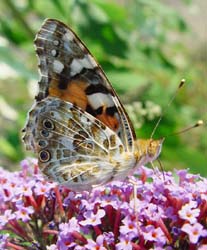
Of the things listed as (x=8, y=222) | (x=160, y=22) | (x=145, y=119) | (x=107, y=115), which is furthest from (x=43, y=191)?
(x=160, y=22)

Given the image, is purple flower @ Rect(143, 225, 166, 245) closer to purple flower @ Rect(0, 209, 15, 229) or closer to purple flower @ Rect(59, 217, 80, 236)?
purple flower @ Rect(59, 217, 80, 236)

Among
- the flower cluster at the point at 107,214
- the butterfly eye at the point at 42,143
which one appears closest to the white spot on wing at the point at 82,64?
the butterfly eye at the point at 42,143

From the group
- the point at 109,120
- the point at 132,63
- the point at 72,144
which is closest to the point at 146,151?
the point at 109,120

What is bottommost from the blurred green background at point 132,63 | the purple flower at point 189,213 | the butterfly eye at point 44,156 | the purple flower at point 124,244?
the purple flower at point 124,244

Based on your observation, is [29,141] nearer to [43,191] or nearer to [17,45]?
[43,191]

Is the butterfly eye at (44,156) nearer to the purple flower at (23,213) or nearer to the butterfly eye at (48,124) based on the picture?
the butterfly eye at (48,124)

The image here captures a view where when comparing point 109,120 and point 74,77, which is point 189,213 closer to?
point 109,120

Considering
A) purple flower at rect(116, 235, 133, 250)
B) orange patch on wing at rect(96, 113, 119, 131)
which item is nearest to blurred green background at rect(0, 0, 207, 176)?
orange patch on wing at rect(96, 113, 119, 131)
